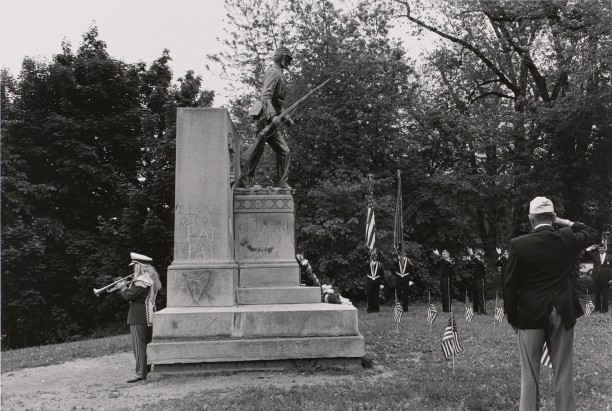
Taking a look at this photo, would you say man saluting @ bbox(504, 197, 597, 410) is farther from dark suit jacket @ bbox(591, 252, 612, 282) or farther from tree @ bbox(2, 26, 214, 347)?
tree @ bbox(2, 26, 214, 347)

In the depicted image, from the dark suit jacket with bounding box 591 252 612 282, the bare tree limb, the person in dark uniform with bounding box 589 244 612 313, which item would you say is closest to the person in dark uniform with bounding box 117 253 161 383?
the person in dark uniform with bounding box 589 244 612 313

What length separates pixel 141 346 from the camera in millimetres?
8828

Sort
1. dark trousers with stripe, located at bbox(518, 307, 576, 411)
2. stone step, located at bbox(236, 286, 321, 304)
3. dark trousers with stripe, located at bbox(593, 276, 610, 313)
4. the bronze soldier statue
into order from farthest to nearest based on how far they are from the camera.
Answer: dark trousers with stripe, located at bbox(593, 276, 610, 313) → the bronze soldier statue → stone step, located at bbox(236, 286, 321, 304) → dark trousers with stripe, located at bbox(518, 307, 576, 411)

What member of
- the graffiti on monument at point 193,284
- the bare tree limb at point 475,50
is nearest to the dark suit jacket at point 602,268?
the bare tree limb at point 475,50

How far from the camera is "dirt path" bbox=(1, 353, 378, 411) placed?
23.9ft

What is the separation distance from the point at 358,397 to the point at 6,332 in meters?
21.1

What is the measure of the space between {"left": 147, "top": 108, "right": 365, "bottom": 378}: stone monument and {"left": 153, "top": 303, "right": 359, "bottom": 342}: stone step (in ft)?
0.05

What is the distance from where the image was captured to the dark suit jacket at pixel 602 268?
17828 millimetres

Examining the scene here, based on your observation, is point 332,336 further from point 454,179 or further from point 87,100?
point 87,100

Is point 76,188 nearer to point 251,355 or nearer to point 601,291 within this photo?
point 251,355

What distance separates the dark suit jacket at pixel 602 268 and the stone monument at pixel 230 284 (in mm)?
12204

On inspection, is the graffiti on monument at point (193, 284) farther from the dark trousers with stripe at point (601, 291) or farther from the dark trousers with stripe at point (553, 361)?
the dark trousers with stripe at point (601, 291)

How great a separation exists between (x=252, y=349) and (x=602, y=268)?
14.0m

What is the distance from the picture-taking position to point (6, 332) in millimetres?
23156
